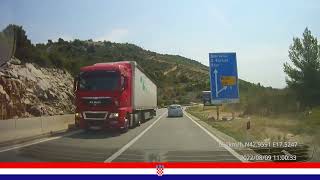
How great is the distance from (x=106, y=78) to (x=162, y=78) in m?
135

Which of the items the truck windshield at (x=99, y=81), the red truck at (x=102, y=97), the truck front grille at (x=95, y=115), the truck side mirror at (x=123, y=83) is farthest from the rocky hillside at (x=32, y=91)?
the truck side mirror at (x=123, y=83)

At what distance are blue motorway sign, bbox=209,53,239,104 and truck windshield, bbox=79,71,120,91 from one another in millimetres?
12263

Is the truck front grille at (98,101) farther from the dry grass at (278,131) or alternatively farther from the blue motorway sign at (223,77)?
the blue motorway sign at (223,77)

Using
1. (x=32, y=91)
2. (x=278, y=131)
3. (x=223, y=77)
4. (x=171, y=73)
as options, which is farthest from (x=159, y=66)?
(x=278, y=131)

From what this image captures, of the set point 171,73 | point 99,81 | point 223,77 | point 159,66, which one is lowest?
point 99,81

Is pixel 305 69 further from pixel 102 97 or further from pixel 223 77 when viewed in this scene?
pixel 102 97

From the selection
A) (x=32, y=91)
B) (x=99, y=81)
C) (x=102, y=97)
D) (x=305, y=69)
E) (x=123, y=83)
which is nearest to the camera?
(x=102, y=97)

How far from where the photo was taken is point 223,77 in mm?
36312

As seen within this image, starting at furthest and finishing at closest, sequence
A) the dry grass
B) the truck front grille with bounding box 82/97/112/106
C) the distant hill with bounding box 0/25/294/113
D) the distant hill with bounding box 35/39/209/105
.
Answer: the distant hill with bounding box 35/39/209/105 → the distant hill with bounding box 0/25/294/113 → the truck front grille with bounding box 82/97/112/106 → the dry grass

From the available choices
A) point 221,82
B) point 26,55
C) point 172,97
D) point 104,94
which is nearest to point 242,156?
point 104,94

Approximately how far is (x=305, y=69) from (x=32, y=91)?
3159cm

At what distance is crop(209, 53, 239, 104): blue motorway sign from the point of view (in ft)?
117

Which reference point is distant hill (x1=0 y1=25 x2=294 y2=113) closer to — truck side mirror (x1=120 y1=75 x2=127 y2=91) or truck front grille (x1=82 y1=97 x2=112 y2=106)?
truck front grille (x1=82 y1=97 x2=112 y2=106)

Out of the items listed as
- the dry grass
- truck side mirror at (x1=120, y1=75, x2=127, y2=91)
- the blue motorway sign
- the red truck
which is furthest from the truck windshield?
the blue motorway sign
